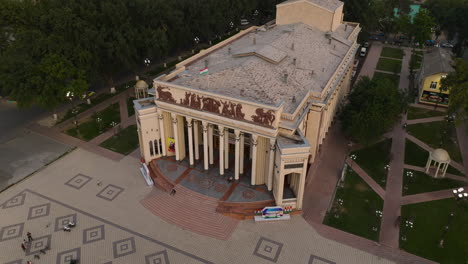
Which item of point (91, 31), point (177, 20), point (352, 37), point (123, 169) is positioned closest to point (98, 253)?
point (123, 169)

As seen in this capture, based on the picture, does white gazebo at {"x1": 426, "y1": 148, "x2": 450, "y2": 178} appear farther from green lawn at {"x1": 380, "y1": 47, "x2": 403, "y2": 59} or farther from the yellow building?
green lawn at {"x1": 380, "y1": 47, "x2": 403, "y2": 59}

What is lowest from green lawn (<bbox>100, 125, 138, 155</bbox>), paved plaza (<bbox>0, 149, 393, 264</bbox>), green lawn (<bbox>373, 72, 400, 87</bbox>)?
paved plaza (<bbox>0, 149, 393, 264</bbox>)

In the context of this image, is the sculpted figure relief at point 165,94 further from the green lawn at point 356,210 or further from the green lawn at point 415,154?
the green lawn at point 415,154

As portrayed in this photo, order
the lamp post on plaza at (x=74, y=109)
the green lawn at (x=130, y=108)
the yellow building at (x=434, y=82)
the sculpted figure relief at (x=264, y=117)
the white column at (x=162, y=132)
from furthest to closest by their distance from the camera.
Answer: the yellow building at (x=434, y=82) → the green lawn at (x=130, y=108) → the lamp post on plaza at (x=74, y=109) → the white column at (x=162, y=132) → the sculpted figure relief at (x=264, y=117)

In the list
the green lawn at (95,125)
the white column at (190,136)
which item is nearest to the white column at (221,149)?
the white column at (190,136)

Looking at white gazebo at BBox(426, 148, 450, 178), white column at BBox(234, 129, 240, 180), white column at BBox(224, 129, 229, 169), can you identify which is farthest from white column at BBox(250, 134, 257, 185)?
white gazebo at BBox(426, 148, 450, 178)

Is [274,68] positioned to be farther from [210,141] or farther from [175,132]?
[175,132]
